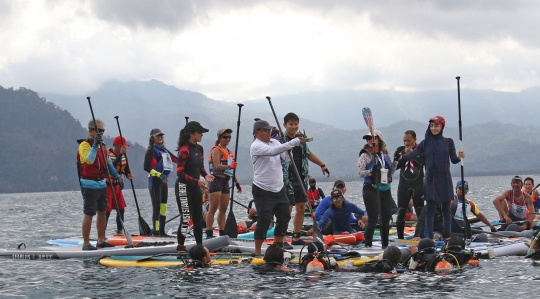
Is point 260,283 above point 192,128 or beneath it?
beneath

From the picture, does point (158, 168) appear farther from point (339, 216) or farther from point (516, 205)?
point (516, 205)

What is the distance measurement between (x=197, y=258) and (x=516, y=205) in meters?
10.3

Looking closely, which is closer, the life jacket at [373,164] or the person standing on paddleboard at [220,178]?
the life jacket at [373,164]

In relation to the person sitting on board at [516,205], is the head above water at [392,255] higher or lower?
lower

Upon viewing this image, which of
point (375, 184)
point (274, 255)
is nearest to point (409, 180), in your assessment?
point (375, 184)

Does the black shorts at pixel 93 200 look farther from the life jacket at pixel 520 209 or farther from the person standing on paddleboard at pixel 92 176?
the life jacket at pixel 520 209

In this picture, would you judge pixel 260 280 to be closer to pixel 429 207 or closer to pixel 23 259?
pixel 429 207

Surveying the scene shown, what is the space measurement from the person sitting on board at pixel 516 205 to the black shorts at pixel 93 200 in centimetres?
1032

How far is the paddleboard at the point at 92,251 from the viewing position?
47.9 feet

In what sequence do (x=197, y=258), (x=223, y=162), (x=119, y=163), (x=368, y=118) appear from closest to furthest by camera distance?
1. (x=197, y=258)
2. (x=368, y=118)
3. (x=223, y=162)
4. (x=119, y=163)

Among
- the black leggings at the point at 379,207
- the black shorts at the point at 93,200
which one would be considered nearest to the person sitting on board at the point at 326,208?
the black leggings at the point at 379,207

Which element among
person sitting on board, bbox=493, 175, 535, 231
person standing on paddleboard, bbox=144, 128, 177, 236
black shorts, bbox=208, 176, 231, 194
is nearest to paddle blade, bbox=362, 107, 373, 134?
black shorts, bbox=208, 176, 231, 194

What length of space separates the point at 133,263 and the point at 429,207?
6029mm

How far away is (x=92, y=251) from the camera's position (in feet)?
49.6
